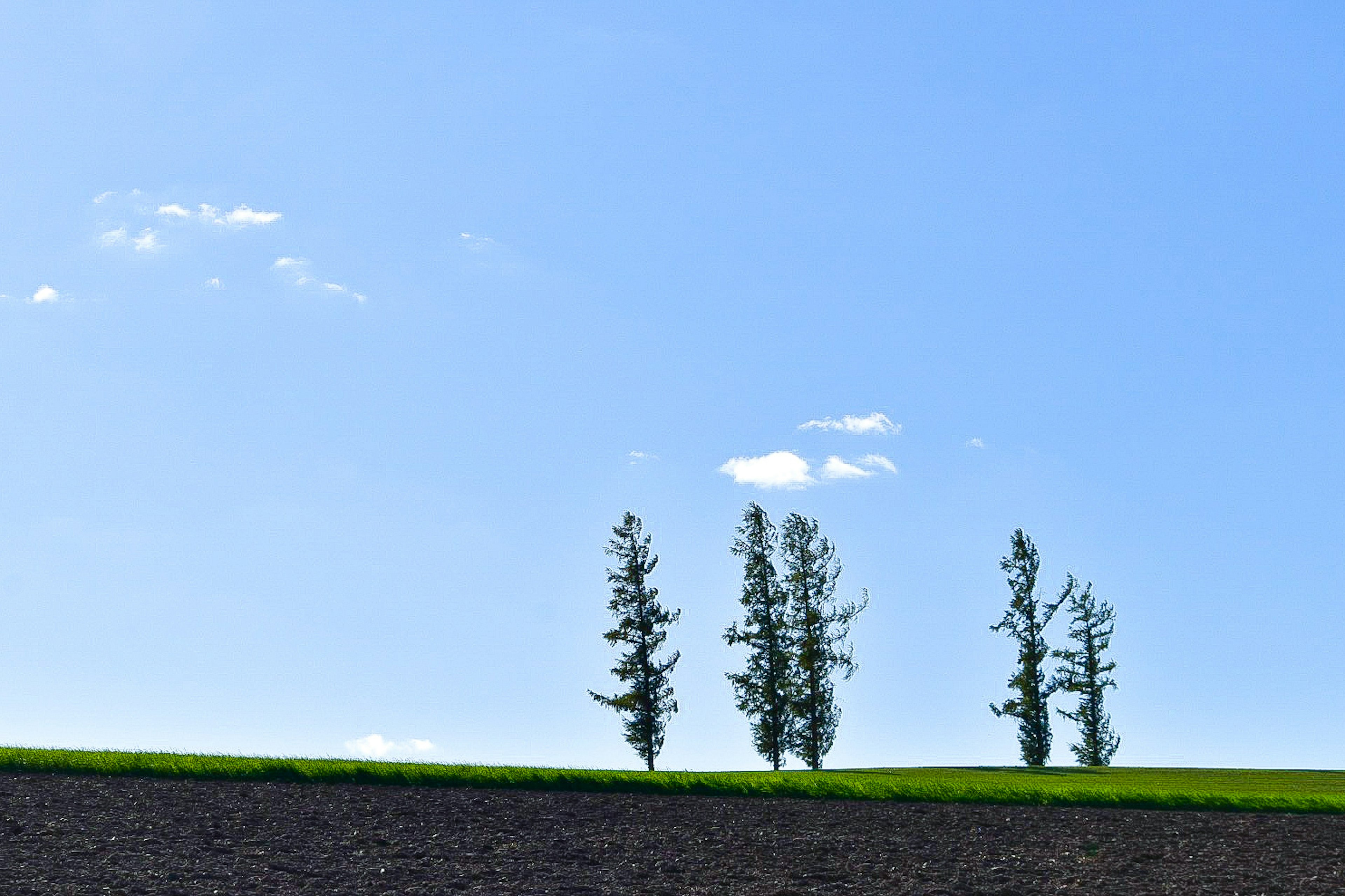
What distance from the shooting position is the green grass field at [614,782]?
81.6 ft

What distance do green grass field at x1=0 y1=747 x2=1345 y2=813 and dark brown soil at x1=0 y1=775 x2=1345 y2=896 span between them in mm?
815

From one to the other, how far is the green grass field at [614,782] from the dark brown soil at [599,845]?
815mm

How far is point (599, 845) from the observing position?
19703mm

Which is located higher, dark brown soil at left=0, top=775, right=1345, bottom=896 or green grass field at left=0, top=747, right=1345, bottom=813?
green grass field at left=0, top=747, right=1345, bottom=813

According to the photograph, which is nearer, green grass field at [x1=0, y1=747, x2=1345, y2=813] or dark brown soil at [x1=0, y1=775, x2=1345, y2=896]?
dark brown soil at [x1=0, y1=775, x2=1345, y2=896]

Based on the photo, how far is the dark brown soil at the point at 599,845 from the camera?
1722 cm

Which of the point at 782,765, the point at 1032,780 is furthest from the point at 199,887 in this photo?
the point at 782,765

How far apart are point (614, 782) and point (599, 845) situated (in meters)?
5.68

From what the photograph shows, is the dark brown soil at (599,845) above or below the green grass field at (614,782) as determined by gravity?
below

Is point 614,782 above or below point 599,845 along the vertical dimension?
above

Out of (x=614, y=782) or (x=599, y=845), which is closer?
(x=599, y=845)

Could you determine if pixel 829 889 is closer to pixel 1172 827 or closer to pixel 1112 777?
pixel 1172 827

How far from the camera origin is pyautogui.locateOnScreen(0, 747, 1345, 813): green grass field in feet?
81.6

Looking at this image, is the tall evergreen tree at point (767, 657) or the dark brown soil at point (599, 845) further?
the tall evergreen tree at point (767, 657)
